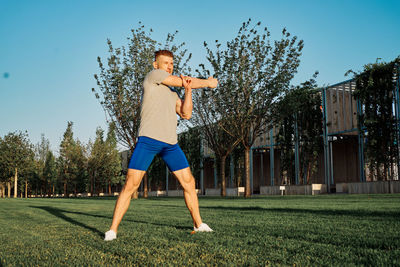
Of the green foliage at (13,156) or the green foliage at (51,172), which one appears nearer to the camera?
the green foliage at (13,156)

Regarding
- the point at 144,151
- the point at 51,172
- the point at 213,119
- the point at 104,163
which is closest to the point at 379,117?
the point at 213,119

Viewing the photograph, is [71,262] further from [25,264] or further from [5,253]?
[5,253]

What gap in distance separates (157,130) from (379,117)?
24.0m

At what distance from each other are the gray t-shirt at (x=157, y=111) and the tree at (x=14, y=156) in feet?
145

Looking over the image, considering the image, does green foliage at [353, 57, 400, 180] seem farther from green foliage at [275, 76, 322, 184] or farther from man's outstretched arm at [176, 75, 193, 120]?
man's outstretched arm at [176, 75, 193, 120]

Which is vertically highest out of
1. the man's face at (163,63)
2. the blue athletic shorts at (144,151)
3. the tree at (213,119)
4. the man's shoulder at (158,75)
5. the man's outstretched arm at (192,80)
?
the tree at (213,119)

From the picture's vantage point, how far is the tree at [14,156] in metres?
43.5

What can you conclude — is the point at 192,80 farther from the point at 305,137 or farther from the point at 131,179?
the point at 305,137

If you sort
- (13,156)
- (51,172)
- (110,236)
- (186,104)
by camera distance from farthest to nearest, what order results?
(51,172) → (13,156) → (186,104) → (110,236)

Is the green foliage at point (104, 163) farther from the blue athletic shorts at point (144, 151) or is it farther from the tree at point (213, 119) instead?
the blue athletic shorts at point (144, 151)

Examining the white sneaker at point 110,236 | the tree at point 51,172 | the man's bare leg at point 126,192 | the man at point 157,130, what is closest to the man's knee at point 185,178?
the man at point 157,130

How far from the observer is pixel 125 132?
84.3 feet

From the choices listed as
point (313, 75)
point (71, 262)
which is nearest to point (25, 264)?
point (71, 262)

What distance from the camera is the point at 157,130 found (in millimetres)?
4098
